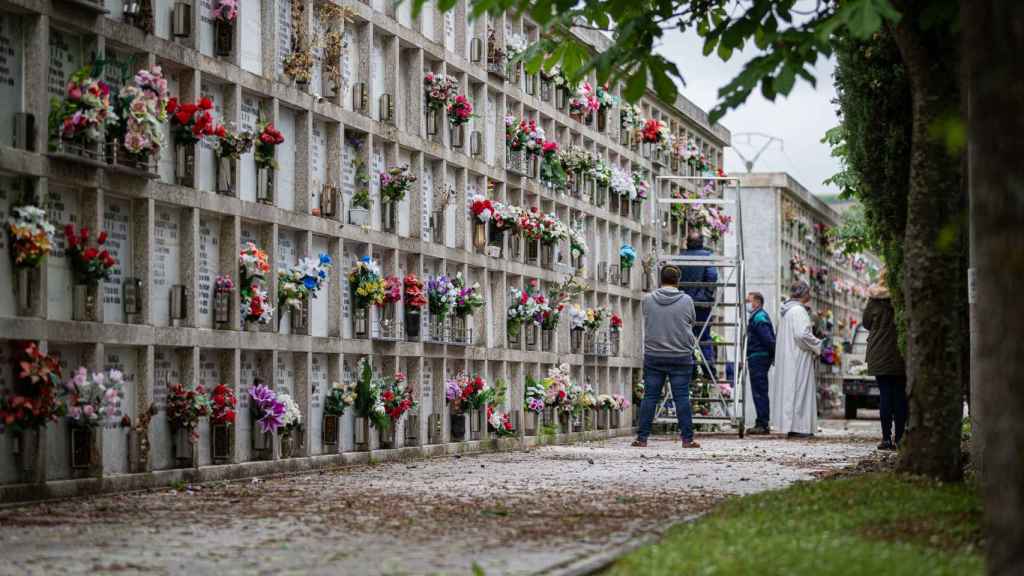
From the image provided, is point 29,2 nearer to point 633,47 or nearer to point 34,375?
point 34,375

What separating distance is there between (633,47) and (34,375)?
3557 mm

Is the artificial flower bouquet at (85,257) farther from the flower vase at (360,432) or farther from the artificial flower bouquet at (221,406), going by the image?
the flower vase at (360,432)

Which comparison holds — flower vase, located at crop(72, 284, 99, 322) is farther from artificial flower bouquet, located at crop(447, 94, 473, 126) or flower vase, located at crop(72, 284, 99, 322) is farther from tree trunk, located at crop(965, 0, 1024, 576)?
artificial flower bouquet, located at crop(447, 94, 473, 126)

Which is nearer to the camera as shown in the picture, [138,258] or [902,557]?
[902,557]

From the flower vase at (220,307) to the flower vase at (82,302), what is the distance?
5.02 ft

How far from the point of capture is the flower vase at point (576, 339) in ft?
57.7

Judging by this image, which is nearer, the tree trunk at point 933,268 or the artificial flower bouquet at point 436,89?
the tree trunk at point 933,268

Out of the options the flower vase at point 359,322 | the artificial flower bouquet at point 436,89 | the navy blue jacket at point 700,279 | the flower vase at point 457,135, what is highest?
the artificial flower bouquet at point 436,89

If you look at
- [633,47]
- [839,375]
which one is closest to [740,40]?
[633,47]

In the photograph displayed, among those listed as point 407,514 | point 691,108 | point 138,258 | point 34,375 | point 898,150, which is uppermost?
point 691,108

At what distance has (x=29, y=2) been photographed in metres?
8.36

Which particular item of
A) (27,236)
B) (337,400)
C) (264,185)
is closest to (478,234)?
(337,400)

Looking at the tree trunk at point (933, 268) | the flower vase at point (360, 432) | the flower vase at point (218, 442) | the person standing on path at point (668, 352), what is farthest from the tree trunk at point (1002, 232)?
the person standing on path at point (668, 352)

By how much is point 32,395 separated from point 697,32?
3865mm
